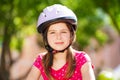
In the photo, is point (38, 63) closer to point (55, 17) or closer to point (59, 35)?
point (59, 35)

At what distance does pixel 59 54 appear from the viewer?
5.25 metres

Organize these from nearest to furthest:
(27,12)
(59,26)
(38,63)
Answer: (59,26), (38,63), (27,12)

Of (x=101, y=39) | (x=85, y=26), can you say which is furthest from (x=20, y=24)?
(x=101, y=39)

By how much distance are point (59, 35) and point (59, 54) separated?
0.23 m

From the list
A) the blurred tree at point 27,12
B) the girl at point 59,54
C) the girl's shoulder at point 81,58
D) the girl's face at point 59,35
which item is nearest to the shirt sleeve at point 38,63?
the girl at point 59,54

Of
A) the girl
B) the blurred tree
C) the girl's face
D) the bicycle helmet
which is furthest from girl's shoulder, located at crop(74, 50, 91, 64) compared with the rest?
the blurred tree

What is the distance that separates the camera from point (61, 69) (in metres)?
5.12

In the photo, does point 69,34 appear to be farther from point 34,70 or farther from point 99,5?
point 99,5

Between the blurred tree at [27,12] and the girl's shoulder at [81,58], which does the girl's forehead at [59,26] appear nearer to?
the girl's shoulder at [81,58]

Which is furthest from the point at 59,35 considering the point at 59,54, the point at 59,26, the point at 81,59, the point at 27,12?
the point at 27,12

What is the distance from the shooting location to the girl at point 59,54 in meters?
5.09

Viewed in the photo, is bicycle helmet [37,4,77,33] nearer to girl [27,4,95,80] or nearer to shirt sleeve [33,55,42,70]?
girl [27,4,95,80]

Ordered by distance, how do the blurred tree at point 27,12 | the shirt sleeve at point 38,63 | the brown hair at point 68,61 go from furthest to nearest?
the blurred tree at point 27,12, the shirt sleeve at point 38,63, the brown hair at point 68,61

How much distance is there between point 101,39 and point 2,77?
762cm
